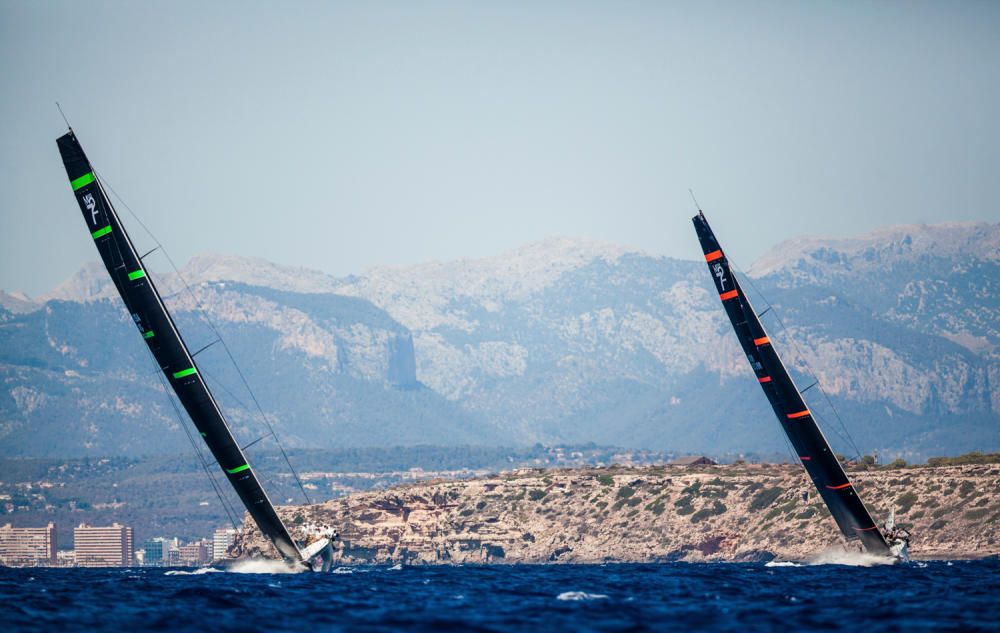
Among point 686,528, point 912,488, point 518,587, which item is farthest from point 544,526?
point 518,587

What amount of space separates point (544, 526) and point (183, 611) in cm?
13564

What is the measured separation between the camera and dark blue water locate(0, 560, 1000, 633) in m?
56.5

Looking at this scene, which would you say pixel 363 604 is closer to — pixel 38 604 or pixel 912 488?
pixel 38 604

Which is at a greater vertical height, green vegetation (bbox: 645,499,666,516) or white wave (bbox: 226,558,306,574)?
white wave (bbox: 226,558,306,574)

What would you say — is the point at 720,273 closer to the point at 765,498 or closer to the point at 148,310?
the point at 148,310

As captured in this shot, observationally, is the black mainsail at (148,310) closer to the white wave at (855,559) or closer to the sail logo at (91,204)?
the sail logo at (91,204)

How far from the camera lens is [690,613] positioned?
61125mm

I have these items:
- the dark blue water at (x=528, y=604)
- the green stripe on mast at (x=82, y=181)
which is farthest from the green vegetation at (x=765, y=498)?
the green stripe on mast at (x=82, y=181)

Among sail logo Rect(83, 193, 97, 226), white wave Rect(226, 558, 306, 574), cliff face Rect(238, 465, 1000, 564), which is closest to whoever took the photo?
sail logo Rect(83, 193, 97, 226)

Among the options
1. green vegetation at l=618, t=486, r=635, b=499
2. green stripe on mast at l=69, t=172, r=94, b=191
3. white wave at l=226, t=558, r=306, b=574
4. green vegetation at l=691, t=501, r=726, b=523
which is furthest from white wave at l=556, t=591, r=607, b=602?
green vegetation at l=618, t=486, r=635, b=499

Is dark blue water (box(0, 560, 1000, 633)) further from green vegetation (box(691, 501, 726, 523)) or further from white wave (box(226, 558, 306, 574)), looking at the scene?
green vegetation (box(691, 501, 726, 523))

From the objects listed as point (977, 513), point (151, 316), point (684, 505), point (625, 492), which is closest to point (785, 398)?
point (151, 316)

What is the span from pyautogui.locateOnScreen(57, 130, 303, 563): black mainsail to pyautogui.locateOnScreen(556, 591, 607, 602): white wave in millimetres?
19656

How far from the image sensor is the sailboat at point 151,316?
76812mm
